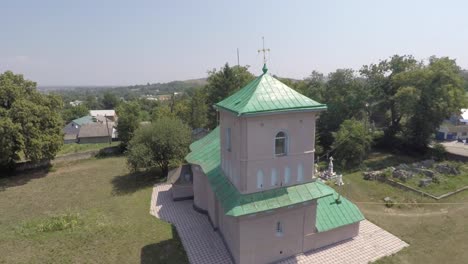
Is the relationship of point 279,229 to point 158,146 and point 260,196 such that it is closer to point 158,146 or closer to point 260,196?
point 260,196

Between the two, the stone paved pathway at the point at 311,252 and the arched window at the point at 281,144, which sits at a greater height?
the arched window at the point at 281,144

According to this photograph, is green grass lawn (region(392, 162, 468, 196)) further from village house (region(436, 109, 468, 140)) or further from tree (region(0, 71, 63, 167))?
tree (region(0, 71, 63, 167))

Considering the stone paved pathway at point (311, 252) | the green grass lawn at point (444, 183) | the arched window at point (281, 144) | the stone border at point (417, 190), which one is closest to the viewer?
the arched window at point (281, 144)

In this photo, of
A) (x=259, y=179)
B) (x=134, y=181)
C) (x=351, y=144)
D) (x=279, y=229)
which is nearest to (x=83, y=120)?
(x=134, y=181)

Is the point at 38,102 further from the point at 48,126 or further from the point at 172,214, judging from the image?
the point at 172,214

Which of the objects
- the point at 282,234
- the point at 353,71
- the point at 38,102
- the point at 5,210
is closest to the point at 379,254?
the point at 282,234

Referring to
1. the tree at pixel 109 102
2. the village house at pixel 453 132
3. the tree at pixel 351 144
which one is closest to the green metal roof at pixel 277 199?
the tree at pixel 351 144

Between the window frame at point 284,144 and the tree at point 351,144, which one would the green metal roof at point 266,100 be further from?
the tree at point 351,144
